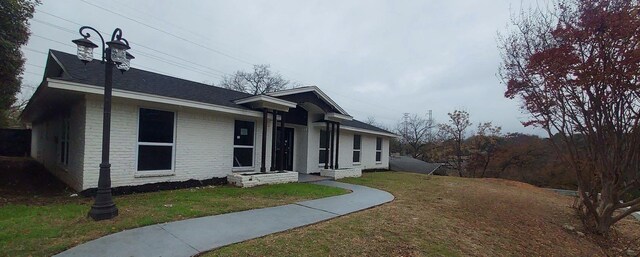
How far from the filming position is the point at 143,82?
8.50m

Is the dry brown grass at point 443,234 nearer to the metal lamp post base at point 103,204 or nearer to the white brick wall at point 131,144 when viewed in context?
the metal lamp post base at point 103,204

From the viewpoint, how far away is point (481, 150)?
966 inches

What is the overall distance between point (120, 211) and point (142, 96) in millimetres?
3011

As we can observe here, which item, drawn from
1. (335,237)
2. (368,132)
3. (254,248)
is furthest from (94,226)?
(368,132)

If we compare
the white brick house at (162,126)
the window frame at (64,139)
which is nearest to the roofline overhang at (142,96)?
the white brick house at (162,126)

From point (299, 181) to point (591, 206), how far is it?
327 inches

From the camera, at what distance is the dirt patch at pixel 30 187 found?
6789 millimetres

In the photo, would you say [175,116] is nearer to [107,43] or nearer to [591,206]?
[107,43]

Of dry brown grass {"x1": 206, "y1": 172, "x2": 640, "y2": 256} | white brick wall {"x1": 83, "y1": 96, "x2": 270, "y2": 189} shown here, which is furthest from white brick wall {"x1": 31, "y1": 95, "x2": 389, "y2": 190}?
dry brown grass {"x1": 206, "y1": 172, "x2": 640, "y2": 256}

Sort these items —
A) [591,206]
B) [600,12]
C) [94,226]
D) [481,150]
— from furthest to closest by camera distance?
[481,150] < [591,206] < [600,12] < [94,226]

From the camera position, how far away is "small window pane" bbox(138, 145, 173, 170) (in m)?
7.79

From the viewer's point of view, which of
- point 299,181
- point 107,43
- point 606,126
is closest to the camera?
point 107,43

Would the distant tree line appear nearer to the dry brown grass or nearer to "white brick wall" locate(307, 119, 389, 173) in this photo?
"white brick wall" locate(307, 119, 389, 173)

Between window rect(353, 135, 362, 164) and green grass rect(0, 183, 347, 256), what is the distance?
8.08 m
